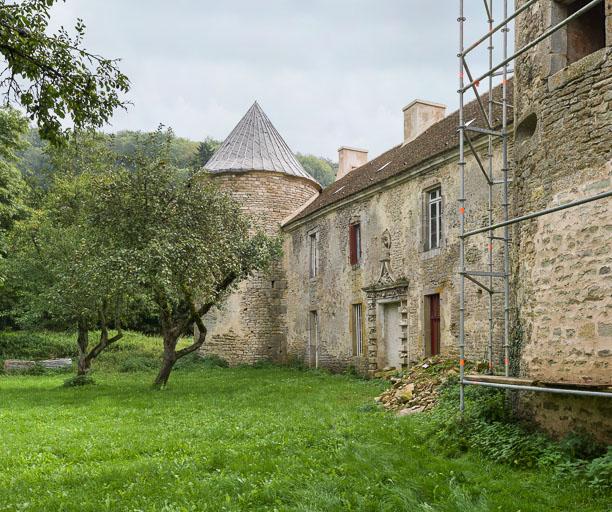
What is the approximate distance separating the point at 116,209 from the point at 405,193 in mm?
7438

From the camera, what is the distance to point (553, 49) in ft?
24.5

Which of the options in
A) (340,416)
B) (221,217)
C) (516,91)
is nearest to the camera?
(516,91)

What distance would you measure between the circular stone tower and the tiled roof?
241cm

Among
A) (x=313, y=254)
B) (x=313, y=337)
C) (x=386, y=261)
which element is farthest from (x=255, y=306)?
(x=386, y=261)

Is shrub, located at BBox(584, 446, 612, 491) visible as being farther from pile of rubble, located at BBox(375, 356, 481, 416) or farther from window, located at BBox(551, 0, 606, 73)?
window, located at BBox(551, 0, 606, 73)

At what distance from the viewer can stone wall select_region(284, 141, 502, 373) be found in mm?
13023

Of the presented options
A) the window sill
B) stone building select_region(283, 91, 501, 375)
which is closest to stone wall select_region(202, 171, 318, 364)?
stone building select_region(283, 91, 501, 375)

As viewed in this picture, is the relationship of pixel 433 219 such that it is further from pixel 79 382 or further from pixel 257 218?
pixel 79 382

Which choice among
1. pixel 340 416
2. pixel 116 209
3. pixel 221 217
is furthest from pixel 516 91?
pixel 116 209

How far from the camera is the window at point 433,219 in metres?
14.5

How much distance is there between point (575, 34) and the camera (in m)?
7.56

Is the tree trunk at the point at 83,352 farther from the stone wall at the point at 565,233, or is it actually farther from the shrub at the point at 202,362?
the stone wall at the point at 565,233

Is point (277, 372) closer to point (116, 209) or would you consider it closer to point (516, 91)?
point (116, 209)

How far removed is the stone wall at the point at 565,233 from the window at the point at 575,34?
24 mm
